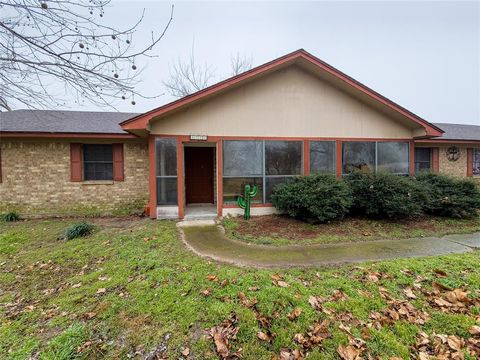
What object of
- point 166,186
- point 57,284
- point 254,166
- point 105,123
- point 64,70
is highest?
point 105,123

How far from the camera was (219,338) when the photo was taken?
7.28ft

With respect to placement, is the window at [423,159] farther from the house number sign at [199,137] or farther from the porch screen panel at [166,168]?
the porch screen panel at [166,168]

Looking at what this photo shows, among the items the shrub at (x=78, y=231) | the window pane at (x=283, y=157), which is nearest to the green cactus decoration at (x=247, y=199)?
the window pane at (x=283, y=157)

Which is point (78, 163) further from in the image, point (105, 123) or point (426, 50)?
point (426, 50)

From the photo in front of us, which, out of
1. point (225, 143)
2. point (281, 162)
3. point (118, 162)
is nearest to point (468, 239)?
point (281, 162)

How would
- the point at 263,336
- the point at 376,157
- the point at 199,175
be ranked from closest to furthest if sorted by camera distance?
1. the point at 263,336
2. the point at 376,157
3. the point at 199,175

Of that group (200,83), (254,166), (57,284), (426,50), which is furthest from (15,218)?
(426,50)

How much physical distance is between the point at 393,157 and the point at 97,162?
36.3 ft

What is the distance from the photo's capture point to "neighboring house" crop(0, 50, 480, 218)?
683 centimetres

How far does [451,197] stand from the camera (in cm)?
666

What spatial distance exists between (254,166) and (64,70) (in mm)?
5221

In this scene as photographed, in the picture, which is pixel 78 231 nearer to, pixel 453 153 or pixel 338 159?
pixel 338 159

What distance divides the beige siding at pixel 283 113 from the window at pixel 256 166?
1.28ft

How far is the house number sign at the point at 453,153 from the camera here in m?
10.6
